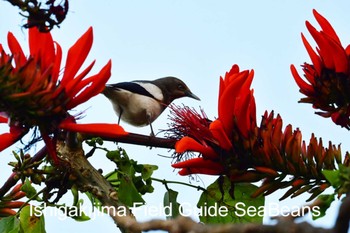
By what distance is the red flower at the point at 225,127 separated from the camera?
1.61 metres

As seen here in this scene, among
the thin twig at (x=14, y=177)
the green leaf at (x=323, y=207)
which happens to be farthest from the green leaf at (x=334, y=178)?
the thin twig at (x=14, y=177)

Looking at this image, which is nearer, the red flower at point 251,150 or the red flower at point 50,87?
the red flower at point 50,87

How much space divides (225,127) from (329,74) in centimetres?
30

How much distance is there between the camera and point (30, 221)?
6.62ft

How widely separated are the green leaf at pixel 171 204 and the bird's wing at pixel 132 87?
2320 mm

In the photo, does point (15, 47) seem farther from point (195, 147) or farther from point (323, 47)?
point (323, 47)

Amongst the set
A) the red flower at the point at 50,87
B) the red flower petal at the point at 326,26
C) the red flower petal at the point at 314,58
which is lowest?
the red flower at the point at 50,87

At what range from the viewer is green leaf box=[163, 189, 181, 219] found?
1.87 metres

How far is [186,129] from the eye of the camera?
6.21 ft

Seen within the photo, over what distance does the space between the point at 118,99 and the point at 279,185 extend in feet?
8.81

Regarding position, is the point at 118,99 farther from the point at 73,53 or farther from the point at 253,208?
the point at 73,53

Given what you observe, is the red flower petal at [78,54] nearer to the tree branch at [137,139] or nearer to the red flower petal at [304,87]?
the tree branch at [137,139]

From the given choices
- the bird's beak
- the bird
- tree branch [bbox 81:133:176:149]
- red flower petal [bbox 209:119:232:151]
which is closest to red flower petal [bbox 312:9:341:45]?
red flower petal [bbox 209:119:232:151]

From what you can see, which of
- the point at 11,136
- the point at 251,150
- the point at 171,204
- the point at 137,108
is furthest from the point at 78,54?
the point at 137,108
